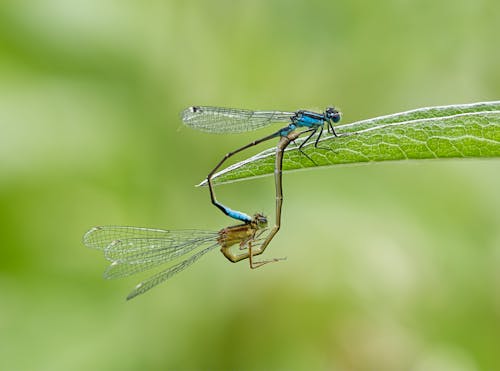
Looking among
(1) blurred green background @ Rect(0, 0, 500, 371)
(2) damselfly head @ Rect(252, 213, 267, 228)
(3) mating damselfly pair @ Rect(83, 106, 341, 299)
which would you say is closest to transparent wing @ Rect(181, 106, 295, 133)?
(3) mating damselfly pair @ Rect(83, 106, 341, 299)

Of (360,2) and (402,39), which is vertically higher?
(360,2)

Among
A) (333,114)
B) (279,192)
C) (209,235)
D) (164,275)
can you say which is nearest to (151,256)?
(164,275)

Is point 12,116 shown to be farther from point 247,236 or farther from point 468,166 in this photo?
point 468,166

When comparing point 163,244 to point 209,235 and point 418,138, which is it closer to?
point 209,235

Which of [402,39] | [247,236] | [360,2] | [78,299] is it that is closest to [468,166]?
[402,39]

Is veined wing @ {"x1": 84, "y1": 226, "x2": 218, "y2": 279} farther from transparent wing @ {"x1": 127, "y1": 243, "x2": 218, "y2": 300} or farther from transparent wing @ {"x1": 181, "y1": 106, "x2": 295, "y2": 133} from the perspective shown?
transparent wing @ {"x1": 181, "y1": 106, "x2": 295, "y2": 133}

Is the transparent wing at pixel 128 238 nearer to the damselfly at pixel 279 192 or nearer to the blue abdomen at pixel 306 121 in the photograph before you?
the damselfly at pixel 279 192

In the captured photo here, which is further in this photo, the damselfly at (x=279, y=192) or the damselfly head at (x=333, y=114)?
the damselfly head at (x=333, y=114)

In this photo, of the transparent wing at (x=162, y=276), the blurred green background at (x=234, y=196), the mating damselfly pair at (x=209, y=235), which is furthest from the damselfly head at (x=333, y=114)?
the transparent wing at (x=162, y=276)
